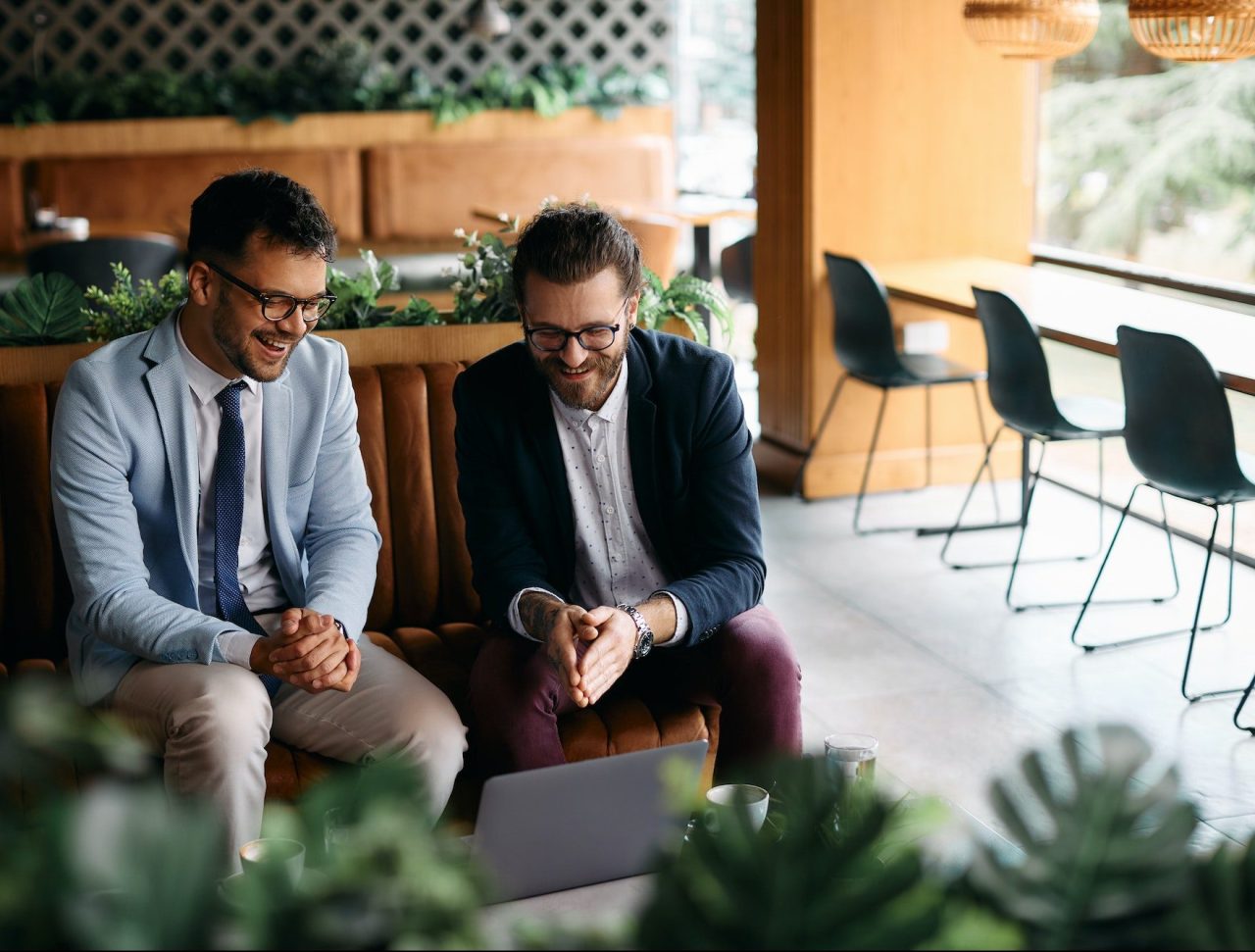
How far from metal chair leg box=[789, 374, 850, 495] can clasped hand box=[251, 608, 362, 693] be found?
7.95ft

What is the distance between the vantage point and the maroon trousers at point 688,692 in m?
1.81

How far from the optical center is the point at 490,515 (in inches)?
76.5

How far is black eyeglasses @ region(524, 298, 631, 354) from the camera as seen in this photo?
1.82m

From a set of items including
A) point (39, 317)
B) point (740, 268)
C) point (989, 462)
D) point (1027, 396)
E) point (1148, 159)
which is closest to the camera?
point (39, 317)

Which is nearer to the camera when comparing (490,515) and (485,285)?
(490,515)

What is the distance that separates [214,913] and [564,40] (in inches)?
270

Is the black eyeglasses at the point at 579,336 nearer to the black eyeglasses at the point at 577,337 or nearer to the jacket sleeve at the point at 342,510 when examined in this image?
the black eyeglasses at the point at 577,337

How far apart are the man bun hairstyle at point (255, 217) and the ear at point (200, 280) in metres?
0.02

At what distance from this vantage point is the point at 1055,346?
4.58m

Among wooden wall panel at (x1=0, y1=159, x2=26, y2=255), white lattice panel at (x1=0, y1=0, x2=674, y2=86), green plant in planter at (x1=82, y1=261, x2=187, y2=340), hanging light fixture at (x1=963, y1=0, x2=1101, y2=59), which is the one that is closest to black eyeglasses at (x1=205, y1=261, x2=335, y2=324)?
green plant in planter at (x1=82, y1=261, x2=187, y2=340)

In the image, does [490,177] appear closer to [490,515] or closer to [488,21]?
[488,21]

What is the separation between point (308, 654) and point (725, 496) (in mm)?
576

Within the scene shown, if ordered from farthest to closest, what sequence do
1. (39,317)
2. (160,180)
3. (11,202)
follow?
(160,180) → (11,202) → (39,317)

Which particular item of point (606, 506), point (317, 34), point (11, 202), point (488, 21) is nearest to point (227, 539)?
point (606, 506)
